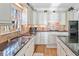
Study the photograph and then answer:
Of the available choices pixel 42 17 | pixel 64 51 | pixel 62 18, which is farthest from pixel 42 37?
pixel 64 51

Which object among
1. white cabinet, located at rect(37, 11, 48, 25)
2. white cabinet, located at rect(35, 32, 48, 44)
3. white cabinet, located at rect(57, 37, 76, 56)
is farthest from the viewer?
white cabinet, located at rect(35, 32, 48, 44)

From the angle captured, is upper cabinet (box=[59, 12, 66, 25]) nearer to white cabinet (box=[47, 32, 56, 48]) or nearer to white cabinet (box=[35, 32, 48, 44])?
white cabinet (box=[47, 32, 56, 48])

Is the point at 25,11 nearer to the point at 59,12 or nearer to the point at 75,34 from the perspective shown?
the point at 59,12

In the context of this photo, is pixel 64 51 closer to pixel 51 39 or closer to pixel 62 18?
pixel 51 39

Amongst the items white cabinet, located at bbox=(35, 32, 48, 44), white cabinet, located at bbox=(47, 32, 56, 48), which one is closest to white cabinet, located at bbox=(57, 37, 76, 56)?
white cabinet, located at bbox=(47, 32, 56, 48)

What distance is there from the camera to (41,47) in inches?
138

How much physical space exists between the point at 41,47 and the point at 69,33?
2.47 feet

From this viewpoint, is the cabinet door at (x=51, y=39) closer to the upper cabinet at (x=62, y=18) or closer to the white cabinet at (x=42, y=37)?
the white cabinet at (x=42, y=37)

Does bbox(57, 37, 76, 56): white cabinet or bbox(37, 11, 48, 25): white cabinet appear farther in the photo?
bbox(37, 11, 48, 25): white cabinet

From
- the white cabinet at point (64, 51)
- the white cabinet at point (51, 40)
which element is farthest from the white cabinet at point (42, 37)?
the white cabinet at point (64, 51)

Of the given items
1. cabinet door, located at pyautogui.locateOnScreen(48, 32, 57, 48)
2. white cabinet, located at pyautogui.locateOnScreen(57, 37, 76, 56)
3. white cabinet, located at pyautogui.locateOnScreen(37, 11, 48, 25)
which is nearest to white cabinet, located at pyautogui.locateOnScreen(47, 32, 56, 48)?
cabinet door, located at pyautogui.locateOnScreen(48, 32, 57, 48)

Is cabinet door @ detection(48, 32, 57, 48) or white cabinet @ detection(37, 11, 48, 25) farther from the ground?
white cabinet @ detection(37, 11, 48, 25)

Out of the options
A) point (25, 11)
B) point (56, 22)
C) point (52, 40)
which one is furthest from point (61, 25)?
point (25, 11)

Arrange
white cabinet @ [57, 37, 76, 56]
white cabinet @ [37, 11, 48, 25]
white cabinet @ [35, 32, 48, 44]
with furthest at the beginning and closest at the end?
white cabinet @ [35, 32, 48, 44]
white cabinet @ [37, 11, 48, 25]
white cabinet @ [57, 37, 76, 56]
